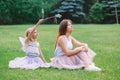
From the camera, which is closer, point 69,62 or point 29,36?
point 69,62

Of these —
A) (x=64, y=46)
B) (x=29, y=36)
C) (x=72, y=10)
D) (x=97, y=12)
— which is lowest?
(x=97, y=12)

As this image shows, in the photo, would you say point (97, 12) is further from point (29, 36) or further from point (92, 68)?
point (92, 68)

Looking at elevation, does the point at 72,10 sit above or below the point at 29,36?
below

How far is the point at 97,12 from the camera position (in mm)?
46156

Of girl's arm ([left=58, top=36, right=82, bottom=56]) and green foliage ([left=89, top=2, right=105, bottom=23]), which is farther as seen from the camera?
green foliage ([left=89, top=2, right=105, bottom=23])

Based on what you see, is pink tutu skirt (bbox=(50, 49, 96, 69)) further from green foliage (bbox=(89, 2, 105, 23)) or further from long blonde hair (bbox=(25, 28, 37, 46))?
green foliage (bbox=(89, 2, 105, 23))

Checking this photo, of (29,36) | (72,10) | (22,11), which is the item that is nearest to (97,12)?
(72,10)

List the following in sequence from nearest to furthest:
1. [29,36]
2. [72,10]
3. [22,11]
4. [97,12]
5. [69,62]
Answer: [69,62]
[29,36]
[22,11]
[97,12]
[72,10]

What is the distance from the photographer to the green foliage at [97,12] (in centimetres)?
4614

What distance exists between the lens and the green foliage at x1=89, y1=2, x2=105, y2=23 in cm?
4614

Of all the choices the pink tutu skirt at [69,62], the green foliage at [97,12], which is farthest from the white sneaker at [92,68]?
the green foliage at [97,12]

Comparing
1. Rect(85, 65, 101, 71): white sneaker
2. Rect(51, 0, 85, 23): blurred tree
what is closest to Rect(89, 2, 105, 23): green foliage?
Rect(51, 0, 85, 23): blurred tree

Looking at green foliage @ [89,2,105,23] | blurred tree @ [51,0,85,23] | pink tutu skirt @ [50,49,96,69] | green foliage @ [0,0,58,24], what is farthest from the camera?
blurred tree @ [51,0,85,23]

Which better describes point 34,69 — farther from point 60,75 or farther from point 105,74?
point 105,74
